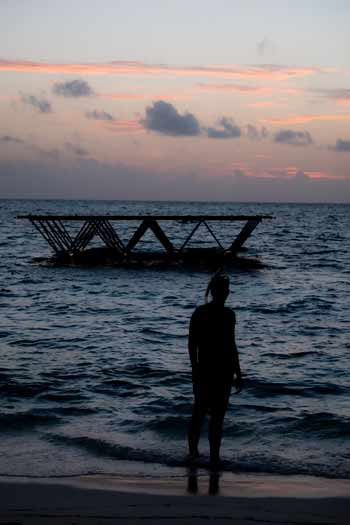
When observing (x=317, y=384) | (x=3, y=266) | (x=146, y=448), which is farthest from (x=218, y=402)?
(x=3, y=266)

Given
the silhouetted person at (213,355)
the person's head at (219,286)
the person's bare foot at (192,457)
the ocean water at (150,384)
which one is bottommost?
the ocean water at (150,384)

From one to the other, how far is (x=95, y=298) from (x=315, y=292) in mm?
7494

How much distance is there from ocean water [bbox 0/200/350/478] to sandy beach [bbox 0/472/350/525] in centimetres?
44

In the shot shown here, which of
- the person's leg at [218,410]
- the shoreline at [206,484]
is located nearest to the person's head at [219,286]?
the person's leg at [218,410]

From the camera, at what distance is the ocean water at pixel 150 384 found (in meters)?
6.74

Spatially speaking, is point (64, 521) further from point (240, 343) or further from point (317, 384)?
A: point (240, 343)

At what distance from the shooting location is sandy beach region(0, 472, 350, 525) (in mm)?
4648

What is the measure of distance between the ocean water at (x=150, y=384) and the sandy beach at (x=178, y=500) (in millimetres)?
436

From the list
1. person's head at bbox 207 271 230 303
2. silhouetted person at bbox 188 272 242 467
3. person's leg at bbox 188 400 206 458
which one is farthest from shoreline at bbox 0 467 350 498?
person's head at bbox 207 271 230 303

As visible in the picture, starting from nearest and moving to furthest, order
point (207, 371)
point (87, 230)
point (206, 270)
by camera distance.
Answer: point (207, 371)
point (206, 270)
point (87, 230)

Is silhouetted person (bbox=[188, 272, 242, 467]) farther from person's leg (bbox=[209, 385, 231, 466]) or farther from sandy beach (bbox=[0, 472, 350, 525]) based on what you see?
sandy beach (bbox=[0, 472, 350, 525])

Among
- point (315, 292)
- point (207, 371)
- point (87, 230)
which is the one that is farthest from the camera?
point (87, 230)

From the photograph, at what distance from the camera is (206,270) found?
25734 millimetres

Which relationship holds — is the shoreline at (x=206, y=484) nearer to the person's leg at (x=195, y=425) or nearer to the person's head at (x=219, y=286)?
the person's leg at (x=195, y=425)
